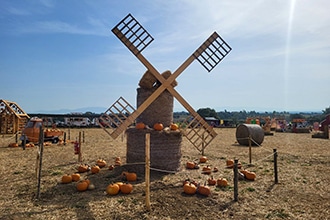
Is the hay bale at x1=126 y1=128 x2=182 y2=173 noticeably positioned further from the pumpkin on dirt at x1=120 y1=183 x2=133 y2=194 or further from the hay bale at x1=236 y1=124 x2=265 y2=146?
the hay bale at x1=236 y1=124 x2=265 y2=146

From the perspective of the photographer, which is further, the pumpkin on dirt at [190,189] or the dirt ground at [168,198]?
the pumpkin on dirt at [190,189]

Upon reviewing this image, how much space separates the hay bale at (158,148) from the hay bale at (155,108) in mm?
780

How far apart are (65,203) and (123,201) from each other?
1.33 meters

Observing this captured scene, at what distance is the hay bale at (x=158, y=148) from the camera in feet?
28.1

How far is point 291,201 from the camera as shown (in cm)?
610

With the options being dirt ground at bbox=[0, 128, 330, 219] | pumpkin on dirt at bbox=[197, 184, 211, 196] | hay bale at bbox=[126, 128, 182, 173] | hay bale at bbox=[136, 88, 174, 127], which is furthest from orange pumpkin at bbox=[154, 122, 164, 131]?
pumpkin on dirt at bbox=[197, 184, 211, 196]

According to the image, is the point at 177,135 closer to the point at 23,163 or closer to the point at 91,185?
the point at 91,185

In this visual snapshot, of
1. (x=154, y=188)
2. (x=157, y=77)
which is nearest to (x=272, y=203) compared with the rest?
(x=154, y=188)

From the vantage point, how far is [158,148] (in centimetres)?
861

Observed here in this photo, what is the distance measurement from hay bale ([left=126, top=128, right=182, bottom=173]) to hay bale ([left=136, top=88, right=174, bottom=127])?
780mm

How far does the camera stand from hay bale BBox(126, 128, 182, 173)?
8.58 metres

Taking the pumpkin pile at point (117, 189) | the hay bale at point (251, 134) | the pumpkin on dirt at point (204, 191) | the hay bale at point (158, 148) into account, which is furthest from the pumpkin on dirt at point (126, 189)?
the hay bale at point (251, 134)

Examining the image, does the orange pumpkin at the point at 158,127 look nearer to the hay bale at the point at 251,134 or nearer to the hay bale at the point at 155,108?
the hay bale at the point at 155,108

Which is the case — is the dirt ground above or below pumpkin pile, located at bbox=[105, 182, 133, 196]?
below
